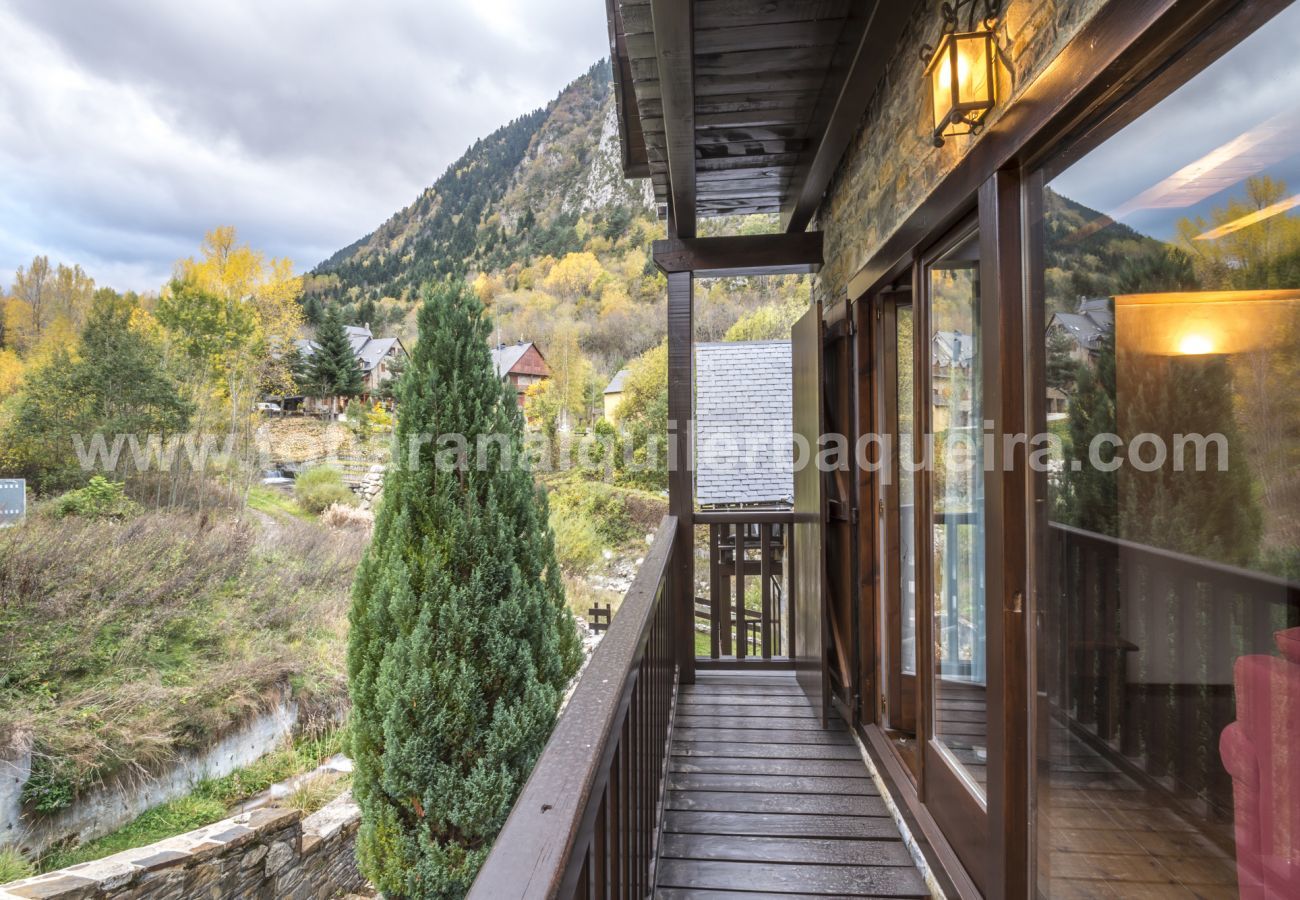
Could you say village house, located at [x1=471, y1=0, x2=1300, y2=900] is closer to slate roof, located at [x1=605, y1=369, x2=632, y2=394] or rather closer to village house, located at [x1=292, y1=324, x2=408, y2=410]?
slate roof, located at [x1=605, y1=369, x2=632, y2=394]

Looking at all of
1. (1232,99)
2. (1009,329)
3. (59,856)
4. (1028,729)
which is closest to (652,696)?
(1028,729)

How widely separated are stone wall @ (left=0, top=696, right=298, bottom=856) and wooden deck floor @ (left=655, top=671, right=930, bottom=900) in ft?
19.7

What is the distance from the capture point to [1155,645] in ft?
3.74

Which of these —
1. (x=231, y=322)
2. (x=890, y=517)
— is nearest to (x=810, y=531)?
(x=890, y=517)

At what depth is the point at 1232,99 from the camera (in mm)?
863

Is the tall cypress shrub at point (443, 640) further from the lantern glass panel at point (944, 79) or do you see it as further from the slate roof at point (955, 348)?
the lantern glass panel at point (944, 79)

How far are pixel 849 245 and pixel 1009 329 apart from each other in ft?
5.80

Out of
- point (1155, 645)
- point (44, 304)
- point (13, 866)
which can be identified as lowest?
point (13, 866)

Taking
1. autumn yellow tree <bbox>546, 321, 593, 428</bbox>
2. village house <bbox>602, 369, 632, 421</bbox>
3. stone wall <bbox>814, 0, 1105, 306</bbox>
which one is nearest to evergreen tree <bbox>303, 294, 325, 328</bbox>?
autumn yellow tree <bbox>546, 321, 593, 428</bbox>

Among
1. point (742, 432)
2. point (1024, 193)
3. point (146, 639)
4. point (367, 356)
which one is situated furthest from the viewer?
point (367, 356)

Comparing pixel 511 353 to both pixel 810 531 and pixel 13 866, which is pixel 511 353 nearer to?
pixel 13 866

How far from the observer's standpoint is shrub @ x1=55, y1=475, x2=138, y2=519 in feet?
34.0

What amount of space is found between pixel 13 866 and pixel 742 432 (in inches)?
276

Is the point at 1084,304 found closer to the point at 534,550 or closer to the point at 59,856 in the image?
the point at 534,550
